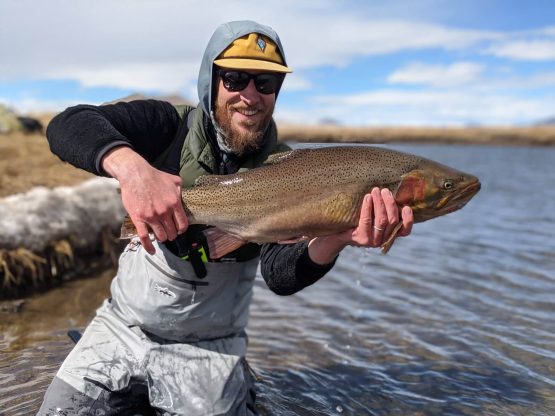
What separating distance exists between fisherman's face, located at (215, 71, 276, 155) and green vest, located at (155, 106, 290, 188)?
0.10 m

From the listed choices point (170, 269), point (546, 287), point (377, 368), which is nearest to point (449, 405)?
point (377, 368)

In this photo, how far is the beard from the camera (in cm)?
396

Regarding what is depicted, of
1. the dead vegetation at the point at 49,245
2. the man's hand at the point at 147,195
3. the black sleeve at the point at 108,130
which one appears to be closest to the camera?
the man's hand at the point at 147,195

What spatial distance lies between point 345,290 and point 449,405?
3576mm

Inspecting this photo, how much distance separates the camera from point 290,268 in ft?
13.0

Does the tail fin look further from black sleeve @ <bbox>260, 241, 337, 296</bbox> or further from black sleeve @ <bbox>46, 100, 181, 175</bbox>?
black sleeve @ <bbox>260, 241, 337, 296</bbox>

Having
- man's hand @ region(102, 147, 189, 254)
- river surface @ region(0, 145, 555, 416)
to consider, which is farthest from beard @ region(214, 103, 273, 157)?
river surface @ region(0, 145, 555, 416)

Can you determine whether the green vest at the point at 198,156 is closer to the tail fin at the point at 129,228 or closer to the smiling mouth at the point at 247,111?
the smiling mouth at the point at 247,111

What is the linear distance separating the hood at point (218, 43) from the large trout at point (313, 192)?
0.69 metres

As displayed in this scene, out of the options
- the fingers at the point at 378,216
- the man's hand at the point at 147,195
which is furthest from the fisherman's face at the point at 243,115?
the fingers at the point at 378,216

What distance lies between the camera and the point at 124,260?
A: 4359 mm

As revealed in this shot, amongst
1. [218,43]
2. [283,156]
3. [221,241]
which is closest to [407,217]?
[283,156]

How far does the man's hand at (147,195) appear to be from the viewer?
3.03 meters

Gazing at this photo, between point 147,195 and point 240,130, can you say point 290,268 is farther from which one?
point 147,195
